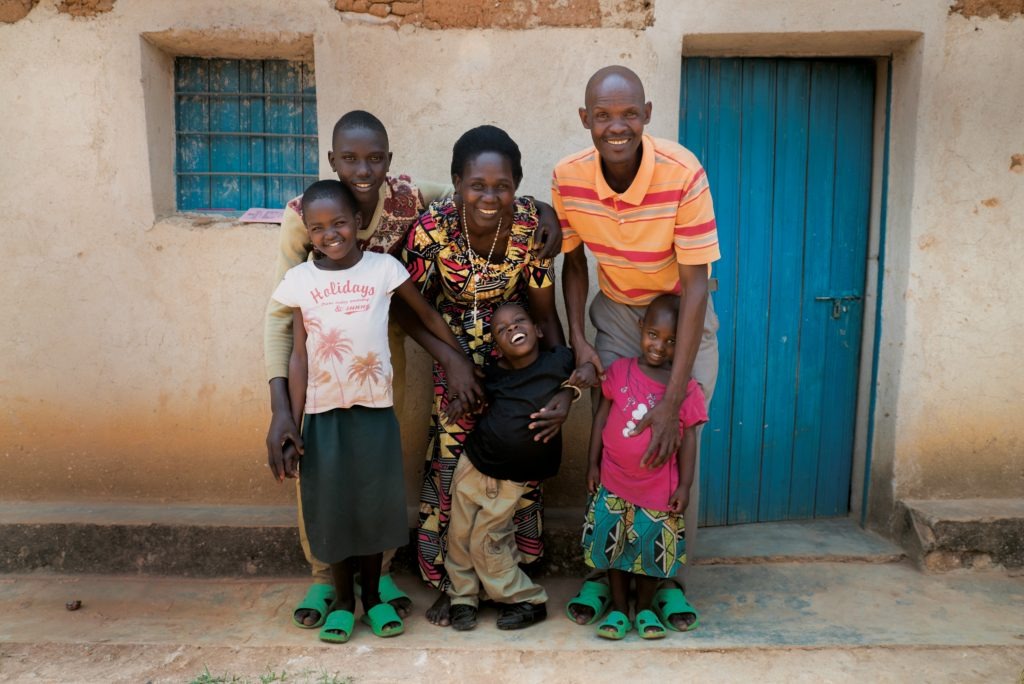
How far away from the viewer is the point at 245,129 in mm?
3871

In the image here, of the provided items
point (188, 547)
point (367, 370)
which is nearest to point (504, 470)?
point (367, 370)

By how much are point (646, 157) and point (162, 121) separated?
2135 mm

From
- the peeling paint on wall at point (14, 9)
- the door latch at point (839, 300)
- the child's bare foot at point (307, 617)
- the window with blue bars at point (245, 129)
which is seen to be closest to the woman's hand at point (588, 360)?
the child's bare foot at point (307, 617)

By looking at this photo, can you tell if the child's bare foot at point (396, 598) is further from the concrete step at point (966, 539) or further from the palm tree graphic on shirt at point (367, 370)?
the concrete step at point (966, 539)

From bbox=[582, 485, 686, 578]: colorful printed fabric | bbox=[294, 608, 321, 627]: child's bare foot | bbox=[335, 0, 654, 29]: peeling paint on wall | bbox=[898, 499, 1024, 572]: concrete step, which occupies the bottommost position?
bbox=[294, 608, 321, 627]: child's bare foot

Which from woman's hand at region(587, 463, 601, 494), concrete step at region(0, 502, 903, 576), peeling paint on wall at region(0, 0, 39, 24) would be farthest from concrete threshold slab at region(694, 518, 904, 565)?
peeling paint on wall at region(0, 0, 39, 24)

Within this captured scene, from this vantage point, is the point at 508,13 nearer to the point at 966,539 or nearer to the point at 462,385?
the point at 462,385

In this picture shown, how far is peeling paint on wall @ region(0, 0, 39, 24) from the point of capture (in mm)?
3633

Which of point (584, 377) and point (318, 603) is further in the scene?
point (318, 603)

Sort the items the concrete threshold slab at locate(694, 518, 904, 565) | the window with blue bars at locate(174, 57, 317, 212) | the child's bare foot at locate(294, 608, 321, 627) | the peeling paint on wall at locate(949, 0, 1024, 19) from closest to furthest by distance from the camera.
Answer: the child's bare foot at locate(294, 608, 321, 627) < the peeling paint on wall at locate(949, 0, 1024, 19) < the concrete threshold slab at locate(694, 518, 904, 565) < the window with blue bars at locate(174, 57, 317, 212)

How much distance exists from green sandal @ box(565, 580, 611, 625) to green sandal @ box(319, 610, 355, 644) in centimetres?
78

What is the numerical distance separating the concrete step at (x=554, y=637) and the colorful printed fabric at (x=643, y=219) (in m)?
1.21

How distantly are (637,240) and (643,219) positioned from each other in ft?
0.29

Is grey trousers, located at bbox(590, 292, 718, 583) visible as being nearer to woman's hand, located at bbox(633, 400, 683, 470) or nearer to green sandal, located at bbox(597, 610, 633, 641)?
woman's hand, located at bbox(633, 400, 683, 470)
